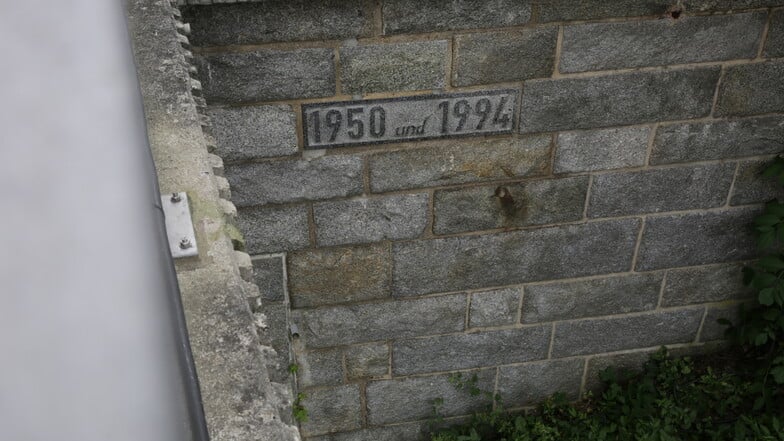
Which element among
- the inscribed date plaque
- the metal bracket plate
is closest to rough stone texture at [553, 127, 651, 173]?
the inscribed date plaque

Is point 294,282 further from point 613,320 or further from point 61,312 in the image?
point 61,312

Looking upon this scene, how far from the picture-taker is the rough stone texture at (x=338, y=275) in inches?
122

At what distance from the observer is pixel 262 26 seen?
101 inches

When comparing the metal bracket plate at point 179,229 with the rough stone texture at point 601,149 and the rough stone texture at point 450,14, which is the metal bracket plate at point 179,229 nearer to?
the rough stone texture at point 450,14

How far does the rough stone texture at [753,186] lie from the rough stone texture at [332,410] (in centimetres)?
204

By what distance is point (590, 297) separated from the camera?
3.49 metres

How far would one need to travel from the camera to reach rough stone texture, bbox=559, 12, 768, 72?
2836 mm

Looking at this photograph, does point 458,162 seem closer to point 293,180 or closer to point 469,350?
point 293,180

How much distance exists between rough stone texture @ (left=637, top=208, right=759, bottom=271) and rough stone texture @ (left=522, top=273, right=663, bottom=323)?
0.11 meters

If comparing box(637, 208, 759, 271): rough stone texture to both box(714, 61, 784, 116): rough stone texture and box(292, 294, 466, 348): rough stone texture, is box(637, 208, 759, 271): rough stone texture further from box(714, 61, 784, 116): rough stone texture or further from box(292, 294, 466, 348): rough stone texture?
box(292, 294, 466, 348): rough stone texture

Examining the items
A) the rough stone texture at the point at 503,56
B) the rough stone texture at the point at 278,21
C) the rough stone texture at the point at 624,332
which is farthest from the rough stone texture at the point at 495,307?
the rough stone texture at the point at 278,21

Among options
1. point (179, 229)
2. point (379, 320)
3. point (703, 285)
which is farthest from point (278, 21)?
point (703, 285)

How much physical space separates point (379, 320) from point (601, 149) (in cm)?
126

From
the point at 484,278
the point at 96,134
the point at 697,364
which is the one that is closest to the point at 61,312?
the point at 96,134
